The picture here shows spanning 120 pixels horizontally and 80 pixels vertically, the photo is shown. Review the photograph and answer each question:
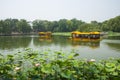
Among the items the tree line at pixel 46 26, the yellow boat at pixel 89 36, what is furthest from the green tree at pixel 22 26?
the yellow boat at pixel 89 36

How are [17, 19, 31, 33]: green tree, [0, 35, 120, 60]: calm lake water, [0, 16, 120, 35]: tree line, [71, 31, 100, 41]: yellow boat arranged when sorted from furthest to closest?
[17, 19, 31, 33]: green tree → [0, 16, 120, 35]: tree line → [71, 31, 100, 41]: yellow boat → [0, 35, 120, 60]: calm lake water

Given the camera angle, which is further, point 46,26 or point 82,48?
point 46,26

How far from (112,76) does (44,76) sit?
1.13 metres

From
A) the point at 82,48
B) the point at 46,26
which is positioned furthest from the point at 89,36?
the point at 46,26

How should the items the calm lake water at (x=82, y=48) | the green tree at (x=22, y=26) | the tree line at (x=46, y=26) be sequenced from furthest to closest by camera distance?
the green tree at (x=22, y=26) → the tree line at (x=46, y=26) → the calm lake water at (x=82, y=48)

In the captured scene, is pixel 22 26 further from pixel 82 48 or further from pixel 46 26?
pixel 82 48

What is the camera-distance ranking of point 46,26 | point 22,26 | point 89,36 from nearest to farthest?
point 89,36, point 22,26, point 46,26

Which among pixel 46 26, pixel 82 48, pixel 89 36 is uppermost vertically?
pixel 46 26

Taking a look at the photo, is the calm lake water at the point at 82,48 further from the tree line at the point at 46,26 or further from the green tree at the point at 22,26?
the green tree at the point at 22,26

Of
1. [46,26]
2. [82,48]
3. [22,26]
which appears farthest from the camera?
[46,26]

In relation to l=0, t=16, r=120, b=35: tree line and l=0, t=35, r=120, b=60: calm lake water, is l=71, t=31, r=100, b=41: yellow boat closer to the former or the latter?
l=0, t=35, r=120, b=60: calm lake water

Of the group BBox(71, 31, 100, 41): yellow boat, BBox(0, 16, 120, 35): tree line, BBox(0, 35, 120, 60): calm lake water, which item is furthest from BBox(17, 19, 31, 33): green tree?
BBox(0, 35, 120, 60): calm lake water

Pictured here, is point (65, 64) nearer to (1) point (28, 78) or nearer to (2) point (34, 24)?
(1) point (28, 78)

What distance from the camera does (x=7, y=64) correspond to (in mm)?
3742
